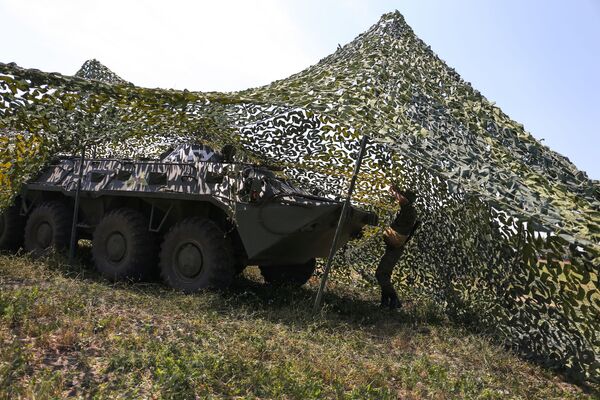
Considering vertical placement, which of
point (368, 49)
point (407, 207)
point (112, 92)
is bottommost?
point (407, 207)

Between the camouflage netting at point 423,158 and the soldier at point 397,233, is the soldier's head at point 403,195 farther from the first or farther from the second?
the camouflage netting at point 423,158

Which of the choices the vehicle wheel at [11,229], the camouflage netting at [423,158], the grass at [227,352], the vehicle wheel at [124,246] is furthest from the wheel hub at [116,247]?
the vehicle wheel at [11,229]

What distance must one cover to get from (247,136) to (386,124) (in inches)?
116

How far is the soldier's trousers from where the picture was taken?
21.0 ft

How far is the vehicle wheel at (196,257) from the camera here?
6.00m

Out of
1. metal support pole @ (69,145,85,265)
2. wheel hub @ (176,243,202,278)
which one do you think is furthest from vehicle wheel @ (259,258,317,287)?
metal support pole @ (69,145,85,265)

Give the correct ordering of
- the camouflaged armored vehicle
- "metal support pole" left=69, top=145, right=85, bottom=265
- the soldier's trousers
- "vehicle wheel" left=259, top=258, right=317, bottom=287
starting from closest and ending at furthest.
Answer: the camouflaged armored vehicle < the soldier's trousers < "metal support pole" left=69, top=145, right=85, bottom=265 < "vehicle wheel" left=259, top=258, right=317, bottom=287

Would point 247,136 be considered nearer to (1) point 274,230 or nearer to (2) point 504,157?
(1) point 274,230

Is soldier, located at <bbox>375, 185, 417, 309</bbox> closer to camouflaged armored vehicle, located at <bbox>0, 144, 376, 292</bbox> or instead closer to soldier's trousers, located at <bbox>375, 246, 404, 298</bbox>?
soldier's trousers, located at <bbox>375, 246, 404, 298</bbox>

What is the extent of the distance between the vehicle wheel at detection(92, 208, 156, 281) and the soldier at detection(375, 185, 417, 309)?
2.97m

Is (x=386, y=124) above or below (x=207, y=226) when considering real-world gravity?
above

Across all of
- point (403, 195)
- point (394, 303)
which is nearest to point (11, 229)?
point (394, 303)

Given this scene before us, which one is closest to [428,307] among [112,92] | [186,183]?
[186,183]

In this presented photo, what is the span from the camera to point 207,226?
6.17 m
